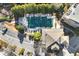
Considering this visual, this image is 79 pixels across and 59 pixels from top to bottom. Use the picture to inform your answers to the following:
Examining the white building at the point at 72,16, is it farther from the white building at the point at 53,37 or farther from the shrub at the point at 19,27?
the shrub at the point at 19,27

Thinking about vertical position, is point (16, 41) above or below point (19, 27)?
below

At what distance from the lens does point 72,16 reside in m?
2.59

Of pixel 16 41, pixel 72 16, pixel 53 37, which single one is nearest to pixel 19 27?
pixel 16 41

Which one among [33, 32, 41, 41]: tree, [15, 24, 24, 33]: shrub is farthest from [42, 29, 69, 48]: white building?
[15, 24, 24, 33]: shrub

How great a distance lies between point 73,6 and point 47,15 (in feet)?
0.72

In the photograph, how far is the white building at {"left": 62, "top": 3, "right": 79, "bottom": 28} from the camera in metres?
2.59

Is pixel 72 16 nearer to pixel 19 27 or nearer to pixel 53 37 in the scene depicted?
pixel 53 37

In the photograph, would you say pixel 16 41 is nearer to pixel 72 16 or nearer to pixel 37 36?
pixel 37 36

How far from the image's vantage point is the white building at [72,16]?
8.48ft

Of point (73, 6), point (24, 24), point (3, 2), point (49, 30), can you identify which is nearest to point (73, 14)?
point (73, 6)

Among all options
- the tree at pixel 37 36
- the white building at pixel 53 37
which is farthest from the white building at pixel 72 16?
the tree at pixel 37 36

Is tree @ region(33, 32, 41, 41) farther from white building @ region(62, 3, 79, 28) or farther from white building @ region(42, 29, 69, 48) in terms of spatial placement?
white building @ region(62, 3, 79, 28)

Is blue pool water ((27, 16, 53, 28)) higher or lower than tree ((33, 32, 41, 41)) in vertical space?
higher

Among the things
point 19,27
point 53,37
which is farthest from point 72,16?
point 19,27
